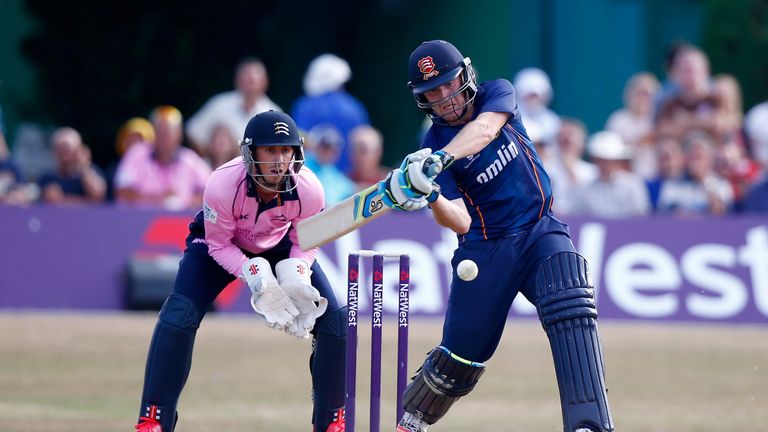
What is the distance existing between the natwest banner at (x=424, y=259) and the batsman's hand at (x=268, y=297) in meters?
5.54

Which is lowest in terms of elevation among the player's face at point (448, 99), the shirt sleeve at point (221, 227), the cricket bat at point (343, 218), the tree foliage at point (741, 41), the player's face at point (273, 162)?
the cricket bat at point (343, 218)

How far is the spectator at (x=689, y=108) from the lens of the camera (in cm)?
1338

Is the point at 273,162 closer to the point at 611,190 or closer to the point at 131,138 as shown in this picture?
the point at 611,190

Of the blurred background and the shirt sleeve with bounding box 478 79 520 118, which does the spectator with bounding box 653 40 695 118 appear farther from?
the shirt sleeve with bounding box 478 79 520 118

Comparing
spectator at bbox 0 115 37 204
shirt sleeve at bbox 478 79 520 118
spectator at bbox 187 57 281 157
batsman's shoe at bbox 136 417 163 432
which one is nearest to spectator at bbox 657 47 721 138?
spectator at bbox 187 57 281 157

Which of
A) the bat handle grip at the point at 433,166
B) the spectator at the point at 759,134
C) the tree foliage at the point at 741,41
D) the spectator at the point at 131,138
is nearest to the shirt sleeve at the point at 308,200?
the bat handle grip at the point at 433,166

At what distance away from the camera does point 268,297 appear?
615cm

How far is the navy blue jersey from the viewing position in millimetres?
5949

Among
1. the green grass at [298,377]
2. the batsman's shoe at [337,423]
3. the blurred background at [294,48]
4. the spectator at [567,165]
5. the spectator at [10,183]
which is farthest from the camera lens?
the blurred background at [294,48]

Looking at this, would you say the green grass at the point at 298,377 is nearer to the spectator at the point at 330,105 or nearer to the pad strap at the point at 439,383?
the pad strap at the point at 439,383

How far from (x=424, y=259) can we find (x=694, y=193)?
2644 millimetres

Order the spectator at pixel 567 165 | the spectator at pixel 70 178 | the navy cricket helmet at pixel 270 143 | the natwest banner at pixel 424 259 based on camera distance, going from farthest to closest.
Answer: the spectator at pixel 567 165, the spectator at pixel 70 178, the natwest banner at pixel 424 259, the navy cricket helmet at pixel 270 143

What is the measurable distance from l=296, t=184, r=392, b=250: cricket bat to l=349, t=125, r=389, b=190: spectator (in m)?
7.13

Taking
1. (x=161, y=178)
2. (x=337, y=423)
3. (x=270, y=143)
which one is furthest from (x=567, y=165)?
(x=270, y=143)
